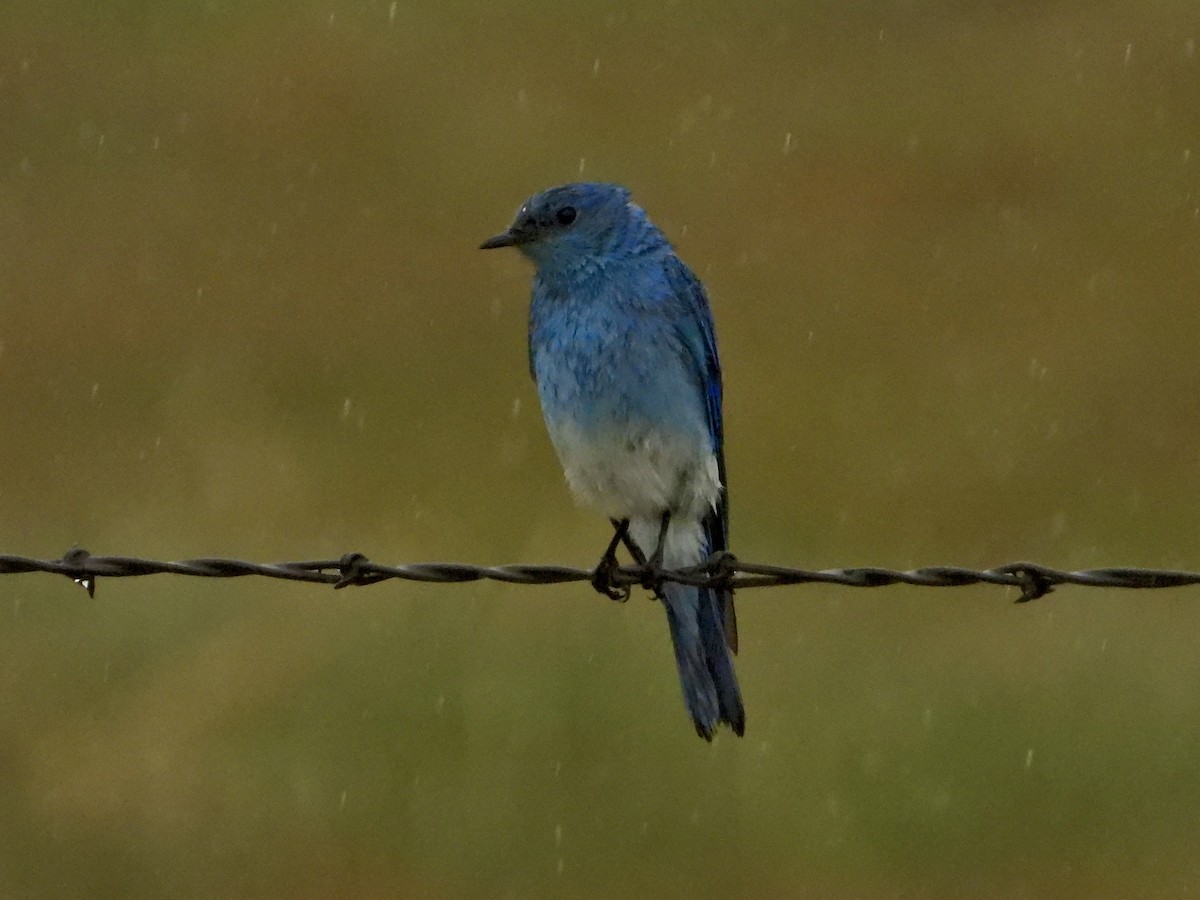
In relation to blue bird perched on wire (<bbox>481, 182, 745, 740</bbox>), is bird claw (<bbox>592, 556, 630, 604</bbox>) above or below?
below

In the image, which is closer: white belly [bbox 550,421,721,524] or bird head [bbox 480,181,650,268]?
white belly [bbox 550,421,721,524]

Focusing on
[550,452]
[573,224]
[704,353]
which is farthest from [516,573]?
[550,452]

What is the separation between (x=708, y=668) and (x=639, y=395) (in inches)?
33.4

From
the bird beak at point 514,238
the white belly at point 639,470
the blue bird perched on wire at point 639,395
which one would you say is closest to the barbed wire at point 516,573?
the blue bird perched on wire at point 639,395

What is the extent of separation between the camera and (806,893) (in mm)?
10531

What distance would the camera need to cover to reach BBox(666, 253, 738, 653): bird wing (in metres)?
7.12

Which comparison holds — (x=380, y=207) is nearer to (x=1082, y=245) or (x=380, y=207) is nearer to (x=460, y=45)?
(x=460, y=45)

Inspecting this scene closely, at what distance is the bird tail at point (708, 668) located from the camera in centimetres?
669

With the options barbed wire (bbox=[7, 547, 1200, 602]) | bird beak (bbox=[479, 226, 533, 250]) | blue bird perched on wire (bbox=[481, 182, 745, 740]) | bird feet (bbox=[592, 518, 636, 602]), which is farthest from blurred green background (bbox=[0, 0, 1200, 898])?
barbed wire (bbox=[7, 547, 1200, 602])

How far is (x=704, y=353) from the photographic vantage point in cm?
718

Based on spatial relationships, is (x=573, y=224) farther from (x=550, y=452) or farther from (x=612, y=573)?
(x=550, y=452)

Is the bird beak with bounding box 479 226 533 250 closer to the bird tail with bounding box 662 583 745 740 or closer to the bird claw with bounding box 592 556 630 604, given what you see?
the bird claw with bounding box 592 556 630 604

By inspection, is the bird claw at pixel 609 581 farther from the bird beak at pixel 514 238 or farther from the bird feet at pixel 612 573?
the bird beak at pixel 514 238

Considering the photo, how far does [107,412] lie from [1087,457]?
22.2 feet
